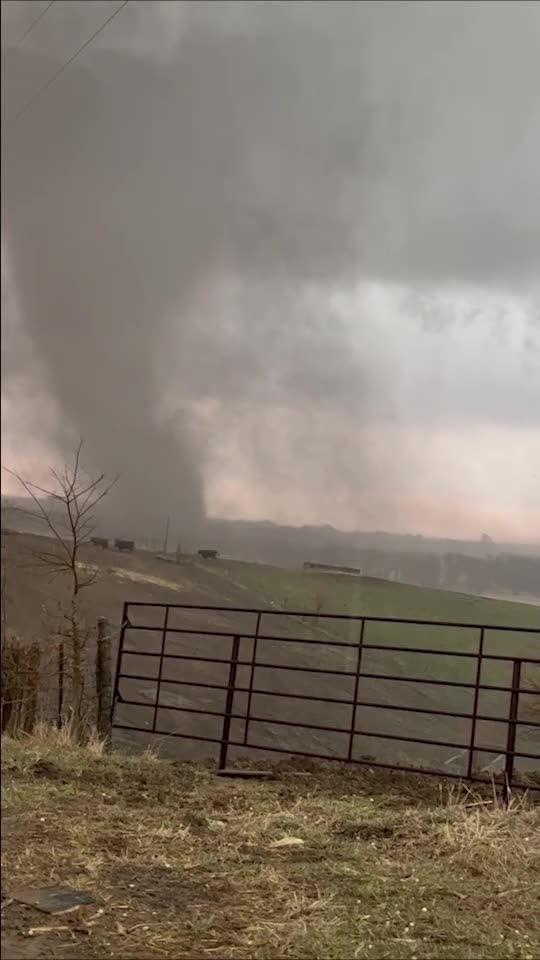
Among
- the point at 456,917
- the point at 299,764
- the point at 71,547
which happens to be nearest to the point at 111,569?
the point at 71,547

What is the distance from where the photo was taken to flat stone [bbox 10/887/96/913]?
7.52ft

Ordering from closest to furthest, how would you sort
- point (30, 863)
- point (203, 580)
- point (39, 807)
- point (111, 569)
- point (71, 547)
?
point (30, 863) → point (39, 807) → point (71, 547) → point (111, 569) → point (203, 580)

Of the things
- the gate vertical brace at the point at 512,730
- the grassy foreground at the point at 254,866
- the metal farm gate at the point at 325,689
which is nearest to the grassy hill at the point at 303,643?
the metal farm gate at the point at 325,689

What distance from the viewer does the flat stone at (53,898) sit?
90.2 inches

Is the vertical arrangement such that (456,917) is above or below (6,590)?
below

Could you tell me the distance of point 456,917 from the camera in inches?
110

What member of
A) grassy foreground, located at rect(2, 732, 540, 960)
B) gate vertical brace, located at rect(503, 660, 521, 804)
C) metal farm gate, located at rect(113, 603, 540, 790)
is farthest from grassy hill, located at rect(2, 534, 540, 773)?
grassy foreground, located at rect(2, 732, 540, 960)

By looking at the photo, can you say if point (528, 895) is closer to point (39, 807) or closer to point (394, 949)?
point (394, 949)

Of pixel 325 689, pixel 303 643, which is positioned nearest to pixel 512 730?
pixel 303 643

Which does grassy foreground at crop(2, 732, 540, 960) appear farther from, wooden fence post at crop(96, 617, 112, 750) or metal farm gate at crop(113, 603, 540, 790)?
wooden fence post at crop(96, 617, 112, 750)

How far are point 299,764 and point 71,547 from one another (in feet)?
9.15

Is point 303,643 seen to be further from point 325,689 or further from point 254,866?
point 325,689

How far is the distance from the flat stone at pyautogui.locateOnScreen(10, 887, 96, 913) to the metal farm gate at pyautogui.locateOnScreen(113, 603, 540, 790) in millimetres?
2747

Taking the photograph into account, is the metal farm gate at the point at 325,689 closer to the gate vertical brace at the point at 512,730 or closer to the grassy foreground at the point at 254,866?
the gate vertical brace at the point at 512,730
